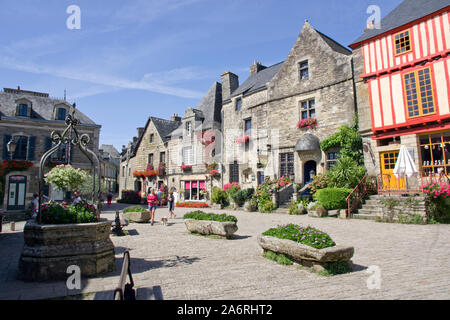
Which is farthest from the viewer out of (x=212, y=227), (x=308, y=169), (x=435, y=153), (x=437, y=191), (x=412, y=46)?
(x=308, y=169)

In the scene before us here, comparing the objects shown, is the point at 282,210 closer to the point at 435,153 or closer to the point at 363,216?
the point at 363,216

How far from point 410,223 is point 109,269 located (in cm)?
1000

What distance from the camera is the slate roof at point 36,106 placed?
20.1 meters

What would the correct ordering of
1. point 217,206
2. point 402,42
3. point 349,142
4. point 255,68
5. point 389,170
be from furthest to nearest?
point 255,68 < point 217,206 < point 349,142 < point 389,170 < point 402,42

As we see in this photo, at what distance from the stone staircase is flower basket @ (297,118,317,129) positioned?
5627 mm

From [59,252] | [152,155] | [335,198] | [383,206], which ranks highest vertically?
[152,155]

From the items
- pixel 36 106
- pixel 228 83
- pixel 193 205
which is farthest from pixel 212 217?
pixel 36 106

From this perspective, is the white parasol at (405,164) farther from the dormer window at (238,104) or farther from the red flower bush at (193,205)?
the red flower bush at (193,205)

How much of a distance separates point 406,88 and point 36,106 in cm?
2580

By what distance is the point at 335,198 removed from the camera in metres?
11.8

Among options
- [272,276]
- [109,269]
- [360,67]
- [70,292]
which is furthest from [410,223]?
[70,292]

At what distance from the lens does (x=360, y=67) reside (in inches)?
555
